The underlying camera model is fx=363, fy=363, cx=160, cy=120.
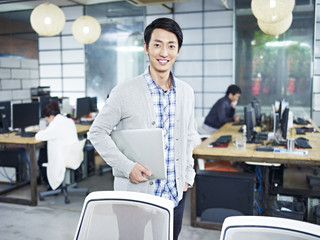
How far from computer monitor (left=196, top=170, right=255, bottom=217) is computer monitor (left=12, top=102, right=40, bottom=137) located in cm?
231

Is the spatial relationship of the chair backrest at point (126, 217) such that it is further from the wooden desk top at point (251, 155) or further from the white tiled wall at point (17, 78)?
the white tiled wall at point (17, 78)

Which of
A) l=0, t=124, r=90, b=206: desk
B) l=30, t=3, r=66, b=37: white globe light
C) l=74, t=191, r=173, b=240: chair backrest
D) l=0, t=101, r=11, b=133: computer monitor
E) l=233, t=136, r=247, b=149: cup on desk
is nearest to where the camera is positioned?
l=74, t=191, r=173, b=240: chair backrest

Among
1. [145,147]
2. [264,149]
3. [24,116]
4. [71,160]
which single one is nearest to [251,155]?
[264,149]

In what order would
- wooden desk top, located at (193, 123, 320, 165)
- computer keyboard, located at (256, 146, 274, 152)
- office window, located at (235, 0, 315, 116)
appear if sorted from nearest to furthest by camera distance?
wooden desk top, located at (193, 123, 320, 165) → computer keyboard, located at (256, 146, 274, 152) → office window, located at (235, 0, 315, 116)

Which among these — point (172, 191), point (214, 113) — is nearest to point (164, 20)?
point (172, 191)

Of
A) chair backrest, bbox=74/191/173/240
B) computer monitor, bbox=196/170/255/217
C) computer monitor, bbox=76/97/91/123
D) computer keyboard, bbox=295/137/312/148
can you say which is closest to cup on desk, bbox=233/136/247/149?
computer monitor, bbox=196/170/255/217

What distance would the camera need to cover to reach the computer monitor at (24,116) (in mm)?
4441

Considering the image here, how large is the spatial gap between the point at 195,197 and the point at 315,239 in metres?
2.47

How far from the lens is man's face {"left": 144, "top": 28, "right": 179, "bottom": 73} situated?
1563mm

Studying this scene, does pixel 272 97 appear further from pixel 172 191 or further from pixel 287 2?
pixel 172 191

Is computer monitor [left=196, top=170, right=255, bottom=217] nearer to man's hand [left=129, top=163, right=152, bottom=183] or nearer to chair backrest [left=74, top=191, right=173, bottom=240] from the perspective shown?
man's hand [left=129, top=163, right=152, bottom=183]

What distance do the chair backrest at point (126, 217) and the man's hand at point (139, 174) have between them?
36 centimetres

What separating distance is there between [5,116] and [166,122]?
3844 mm

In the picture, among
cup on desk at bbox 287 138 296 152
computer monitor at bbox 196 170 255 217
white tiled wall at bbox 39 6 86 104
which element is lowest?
computer monitor at bbox 196 170 255 217
